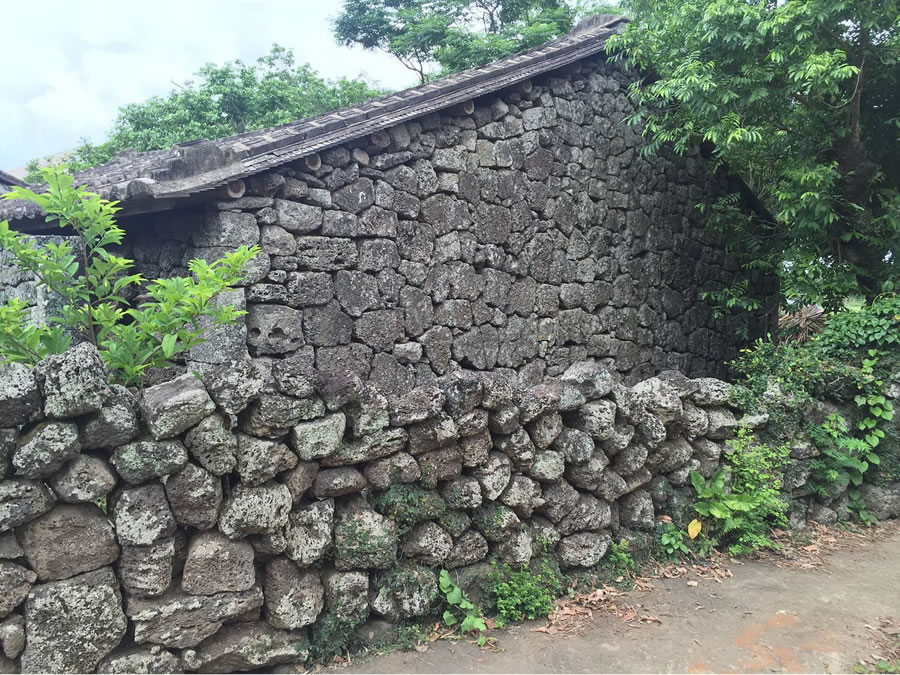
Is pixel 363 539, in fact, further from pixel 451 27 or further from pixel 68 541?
pixel 451 27

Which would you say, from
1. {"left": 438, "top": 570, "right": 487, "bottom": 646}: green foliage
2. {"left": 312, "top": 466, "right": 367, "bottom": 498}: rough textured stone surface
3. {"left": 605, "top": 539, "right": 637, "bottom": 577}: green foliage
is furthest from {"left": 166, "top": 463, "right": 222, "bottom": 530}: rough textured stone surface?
{"left": 605, "top": 539, "right": 637, "bottom": 577}: green foliage

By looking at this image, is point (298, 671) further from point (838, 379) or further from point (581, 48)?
point (581, 48)

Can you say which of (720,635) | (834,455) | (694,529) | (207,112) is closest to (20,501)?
(720,635)

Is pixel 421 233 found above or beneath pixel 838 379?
above

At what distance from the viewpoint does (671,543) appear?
14.1 ft

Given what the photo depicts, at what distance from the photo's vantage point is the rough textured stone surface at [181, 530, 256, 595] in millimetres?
2771

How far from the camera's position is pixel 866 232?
746cm

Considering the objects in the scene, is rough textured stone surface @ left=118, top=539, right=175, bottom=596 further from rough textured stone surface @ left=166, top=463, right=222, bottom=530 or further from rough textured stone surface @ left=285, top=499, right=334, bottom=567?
rough textured stone surface @ left=285, top=499, right=334, bottom=567

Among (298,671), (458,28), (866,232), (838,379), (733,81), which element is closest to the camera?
(298,671)

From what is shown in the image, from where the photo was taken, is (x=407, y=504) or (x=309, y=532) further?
(x=407, y=504)

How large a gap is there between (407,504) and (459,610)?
68 centimetres

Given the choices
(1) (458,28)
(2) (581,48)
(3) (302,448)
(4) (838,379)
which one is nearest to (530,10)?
(1) (458,28)

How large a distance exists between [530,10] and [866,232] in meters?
11.5

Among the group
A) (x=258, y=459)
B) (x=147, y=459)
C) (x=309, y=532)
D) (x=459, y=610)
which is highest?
(x=147, y=459)
